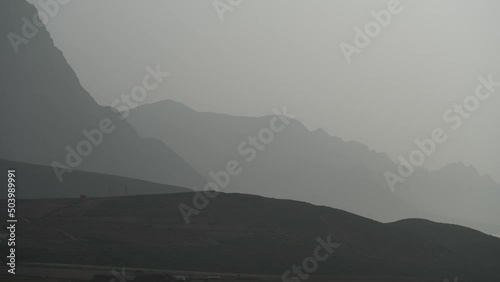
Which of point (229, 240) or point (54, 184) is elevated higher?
point (54, 184)

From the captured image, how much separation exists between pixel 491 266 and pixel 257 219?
43365 mm

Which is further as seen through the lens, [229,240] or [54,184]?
[54,184]

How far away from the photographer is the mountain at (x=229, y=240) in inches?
2933

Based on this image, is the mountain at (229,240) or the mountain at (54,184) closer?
the mountain at (229,240)

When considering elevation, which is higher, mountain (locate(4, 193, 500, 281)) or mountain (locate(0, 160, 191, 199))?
mountain (locate(0, 160, 191, 199))

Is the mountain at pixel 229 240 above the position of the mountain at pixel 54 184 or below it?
below

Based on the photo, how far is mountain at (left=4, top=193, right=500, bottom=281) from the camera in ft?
244

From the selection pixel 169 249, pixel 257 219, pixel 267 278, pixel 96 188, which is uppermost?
pixel 96 188

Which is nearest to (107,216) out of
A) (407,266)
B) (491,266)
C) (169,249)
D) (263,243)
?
(169,249)

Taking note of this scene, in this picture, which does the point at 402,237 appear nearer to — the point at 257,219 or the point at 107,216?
the point at 257,219

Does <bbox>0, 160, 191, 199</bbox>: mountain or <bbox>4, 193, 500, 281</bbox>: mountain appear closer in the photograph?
<bbox>4, 193, 500, 281</bbox>: mountain

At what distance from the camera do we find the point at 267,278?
223 feet

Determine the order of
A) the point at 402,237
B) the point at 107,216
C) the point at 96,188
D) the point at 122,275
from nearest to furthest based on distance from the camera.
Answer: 1. the point at 122,275
2. the point at 107,216
3. the point at 402,237
4. the point at 96,188

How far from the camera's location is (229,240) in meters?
83.8
